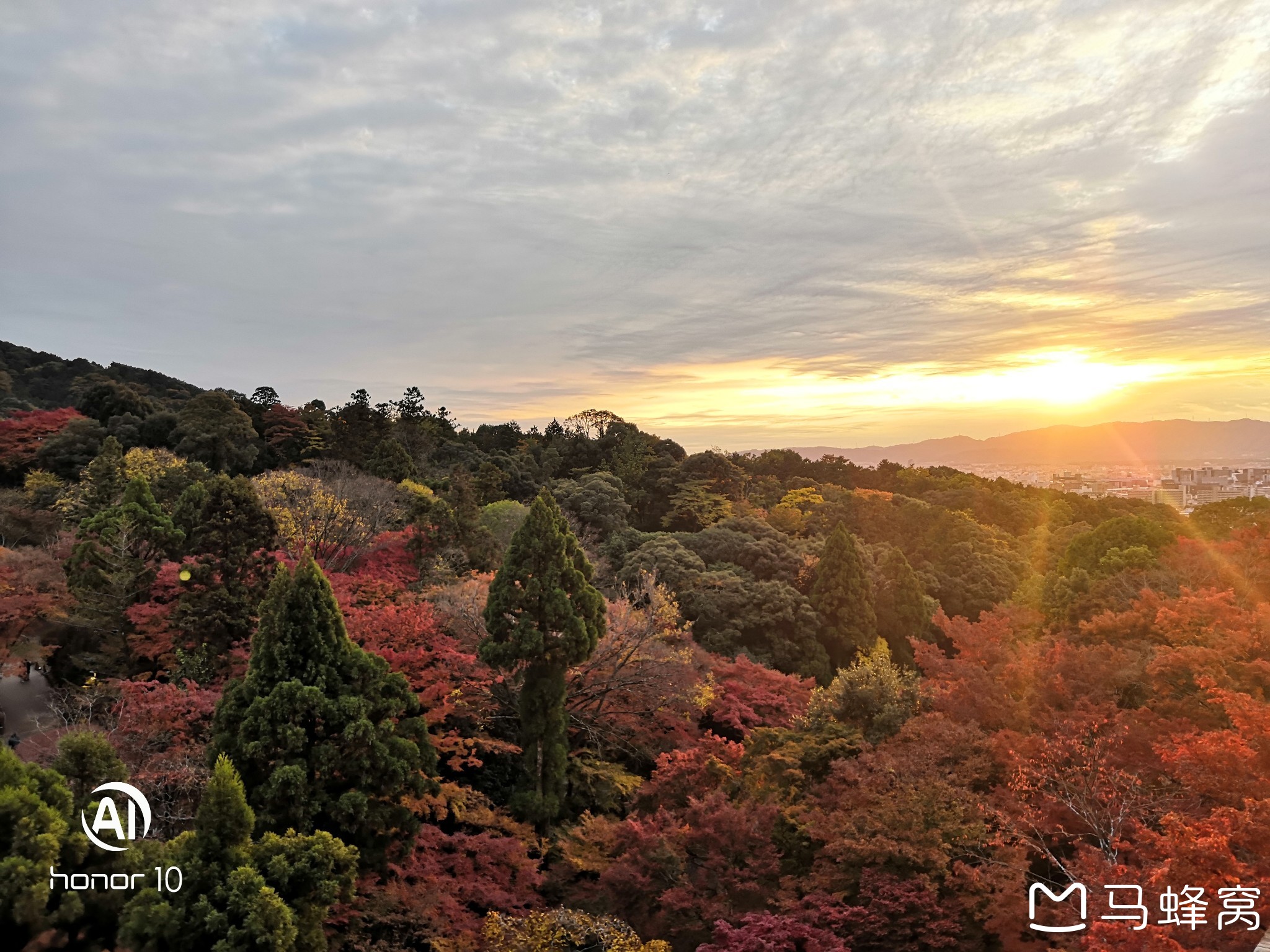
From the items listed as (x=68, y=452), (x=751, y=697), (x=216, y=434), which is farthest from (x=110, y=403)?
(x=751, y=697)

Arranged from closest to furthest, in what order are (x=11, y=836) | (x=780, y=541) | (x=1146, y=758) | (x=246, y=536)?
1. (x=11, y=836)
2. (x=1146, y=758)
3. (x=246, y=536)
4. (x=780, y=541)

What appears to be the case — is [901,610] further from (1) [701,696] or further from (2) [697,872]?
(2) [697,872]

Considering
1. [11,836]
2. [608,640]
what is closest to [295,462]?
[608,640]

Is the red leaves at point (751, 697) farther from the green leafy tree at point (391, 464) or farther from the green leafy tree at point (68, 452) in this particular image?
the green leafy tree at point (68, 452)

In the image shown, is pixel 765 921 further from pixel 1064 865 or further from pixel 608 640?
pixel 608 640

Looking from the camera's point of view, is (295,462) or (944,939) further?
(295,462)

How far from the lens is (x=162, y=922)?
6.05 meters

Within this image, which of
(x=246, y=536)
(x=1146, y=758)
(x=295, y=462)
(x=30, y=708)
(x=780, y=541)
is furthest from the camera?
(x=295, y=462)

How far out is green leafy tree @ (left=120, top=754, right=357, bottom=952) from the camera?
241 inches

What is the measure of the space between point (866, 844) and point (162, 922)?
7550 millimetres

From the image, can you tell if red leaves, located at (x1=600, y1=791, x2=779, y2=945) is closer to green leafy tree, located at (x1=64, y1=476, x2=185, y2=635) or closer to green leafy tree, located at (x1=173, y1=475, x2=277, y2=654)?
green leafy tree, located at (x1=173, y1=475, x2=277, y2=654)

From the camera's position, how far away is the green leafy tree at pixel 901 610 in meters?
26.7

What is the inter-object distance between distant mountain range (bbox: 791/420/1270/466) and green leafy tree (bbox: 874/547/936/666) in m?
36.8

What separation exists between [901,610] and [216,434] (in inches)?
1247
